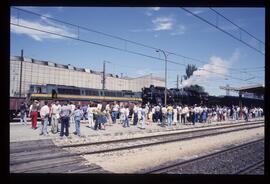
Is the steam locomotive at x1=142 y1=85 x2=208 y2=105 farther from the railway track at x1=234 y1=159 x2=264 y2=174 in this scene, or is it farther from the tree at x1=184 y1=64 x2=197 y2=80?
the tree at x1=184 y1=64 x2=197 y2=80

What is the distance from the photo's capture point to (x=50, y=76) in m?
48.4

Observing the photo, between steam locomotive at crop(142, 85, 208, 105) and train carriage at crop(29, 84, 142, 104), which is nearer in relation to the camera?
train carriage at crop(29, 84, 142, 104)

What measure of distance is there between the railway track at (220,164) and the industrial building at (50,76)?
100ft

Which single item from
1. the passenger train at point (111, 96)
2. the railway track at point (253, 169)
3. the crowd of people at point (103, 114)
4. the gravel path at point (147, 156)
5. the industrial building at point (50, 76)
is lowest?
the railway track at point (253, 169)

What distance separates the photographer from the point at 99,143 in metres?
12.9

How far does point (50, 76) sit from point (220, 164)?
43.0m

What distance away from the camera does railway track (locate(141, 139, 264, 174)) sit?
8852 mm

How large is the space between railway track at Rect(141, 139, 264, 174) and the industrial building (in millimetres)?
30575

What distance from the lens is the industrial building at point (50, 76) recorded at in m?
42.2

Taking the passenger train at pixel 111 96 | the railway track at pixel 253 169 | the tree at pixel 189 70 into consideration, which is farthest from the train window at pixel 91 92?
the tree at pixel 189 70

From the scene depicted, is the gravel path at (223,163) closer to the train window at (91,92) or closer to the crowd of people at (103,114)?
the crowd of people at (103,114)

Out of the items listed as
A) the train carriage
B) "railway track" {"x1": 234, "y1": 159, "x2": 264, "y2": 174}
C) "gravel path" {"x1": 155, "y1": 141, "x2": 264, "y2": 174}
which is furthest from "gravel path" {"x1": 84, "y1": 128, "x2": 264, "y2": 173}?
the train carriage
